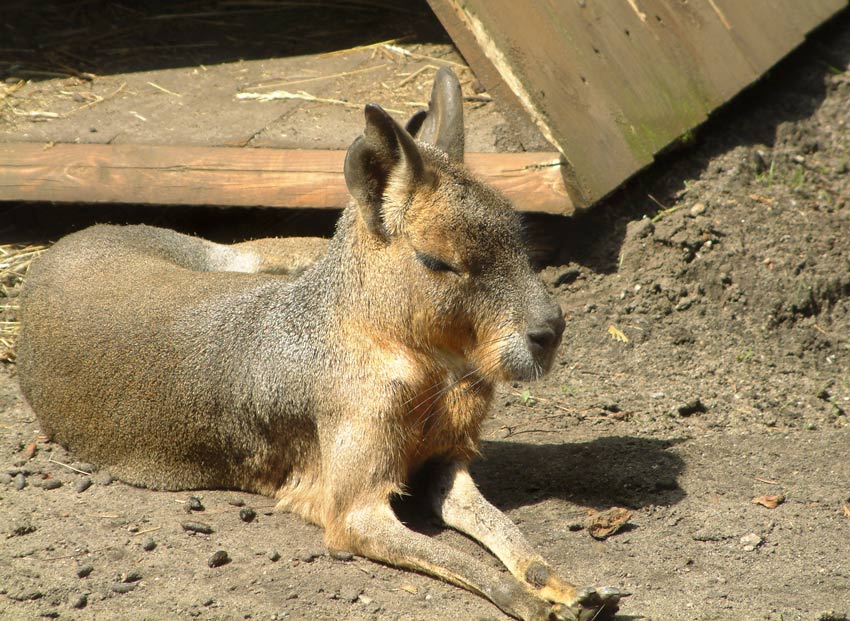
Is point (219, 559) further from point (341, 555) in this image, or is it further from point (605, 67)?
point (605, 67)

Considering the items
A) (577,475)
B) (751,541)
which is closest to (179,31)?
(577,475)

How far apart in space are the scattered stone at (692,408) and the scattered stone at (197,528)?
7.34ft

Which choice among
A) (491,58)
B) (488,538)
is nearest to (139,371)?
(488,538)

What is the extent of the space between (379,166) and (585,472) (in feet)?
5.16

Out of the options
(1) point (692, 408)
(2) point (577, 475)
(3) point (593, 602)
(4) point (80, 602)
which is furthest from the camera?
(1) point (692, 408)

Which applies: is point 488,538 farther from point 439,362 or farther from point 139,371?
point 139,371

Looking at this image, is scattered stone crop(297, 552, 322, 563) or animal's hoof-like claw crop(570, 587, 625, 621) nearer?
animal's hoof-like claw crop(570, 587, 625, 621)

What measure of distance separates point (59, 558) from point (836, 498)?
2886mm

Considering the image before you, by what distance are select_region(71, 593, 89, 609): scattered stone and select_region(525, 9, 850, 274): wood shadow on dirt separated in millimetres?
3015

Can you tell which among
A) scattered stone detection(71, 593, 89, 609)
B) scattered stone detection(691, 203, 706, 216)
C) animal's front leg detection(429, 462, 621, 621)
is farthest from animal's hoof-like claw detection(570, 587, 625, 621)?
scattered stone detection(691, 203, 706, 216)

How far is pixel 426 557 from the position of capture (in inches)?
141

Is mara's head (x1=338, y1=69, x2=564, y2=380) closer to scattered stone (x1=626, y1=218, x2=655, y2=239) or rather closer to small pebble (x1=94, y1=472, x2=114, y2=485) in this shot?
small pebble (x1=94, y1=472, x2=114, y2=485)

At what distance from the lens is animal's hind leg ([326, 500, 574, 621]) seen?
10.7ft

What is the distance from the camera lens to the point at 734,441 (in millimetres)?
4531
